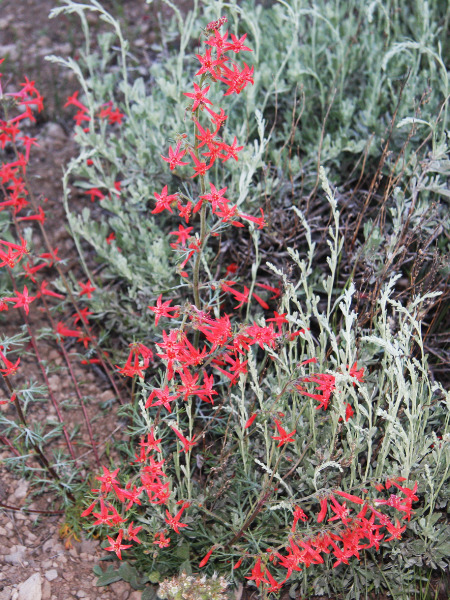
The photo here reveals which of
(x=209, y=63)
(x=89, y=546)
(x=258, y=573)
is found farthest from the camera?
(x=89, y=546)

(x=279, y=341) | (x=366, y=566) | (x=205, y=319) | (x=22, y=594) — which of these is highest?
(x=205, y=319)

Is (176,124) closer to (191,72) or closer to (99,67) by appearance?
(191,72)

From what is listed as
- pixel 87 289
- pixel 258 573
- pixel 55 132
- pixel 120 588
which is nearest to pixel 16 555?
pixel 120 588

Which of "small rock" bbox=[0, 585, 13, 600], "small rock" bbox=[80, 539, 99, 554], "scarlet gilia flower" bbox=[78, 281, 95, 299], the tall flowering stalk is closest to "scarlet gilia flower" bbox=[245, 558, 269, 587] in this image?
the tall flowering stalk

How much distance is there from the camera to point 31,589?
2.34 m

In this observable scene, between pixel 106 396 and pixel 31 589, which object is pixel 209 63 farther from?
pixel 31 589

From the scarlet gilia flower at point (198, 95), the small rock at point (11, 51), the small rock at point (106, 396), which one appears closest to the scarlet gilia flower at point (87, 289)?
the small rock at point (106, 396)

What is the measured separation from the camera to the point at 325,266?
3.35 meters

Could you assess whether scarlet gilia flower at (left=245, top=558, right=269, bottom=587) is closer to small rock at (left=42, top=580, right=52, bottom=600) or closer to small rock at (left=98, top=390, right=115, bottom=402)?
small rock at (left=42, top=580, right=52, bottom=600)

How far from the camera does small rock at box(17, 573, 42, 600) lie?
7.63 feet

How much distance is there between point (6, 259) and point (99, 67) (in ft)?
9.50

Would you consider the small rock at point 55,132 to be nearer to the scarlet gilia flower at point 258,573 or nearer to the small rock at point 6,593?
the small rock at point 6,593

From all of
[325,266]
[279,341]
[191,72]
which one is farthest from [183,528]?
[191,72]

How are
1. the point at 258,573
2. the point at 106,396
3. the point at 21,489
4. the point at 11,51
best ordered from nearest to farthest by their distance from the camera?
the point at 258,573 → the point at 21,489 → the point at 106,396 → the point at 11,51
